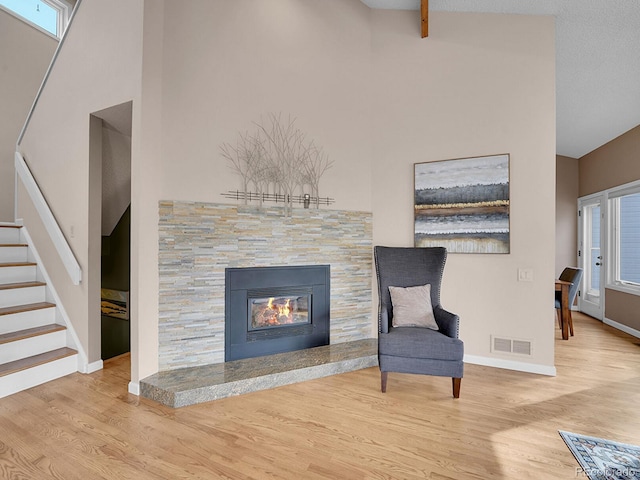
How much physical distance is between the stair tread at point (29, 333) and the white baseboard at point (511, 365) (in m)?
3.99

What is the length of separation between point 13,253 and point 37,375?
142cm

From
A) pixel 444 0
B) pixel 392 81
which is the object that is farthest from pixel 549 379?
pixel 444 0

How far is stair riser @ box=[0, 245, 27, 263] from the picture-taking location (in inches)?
131

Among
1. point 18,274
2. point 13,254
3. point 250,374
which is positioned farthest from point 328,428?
point 13,254

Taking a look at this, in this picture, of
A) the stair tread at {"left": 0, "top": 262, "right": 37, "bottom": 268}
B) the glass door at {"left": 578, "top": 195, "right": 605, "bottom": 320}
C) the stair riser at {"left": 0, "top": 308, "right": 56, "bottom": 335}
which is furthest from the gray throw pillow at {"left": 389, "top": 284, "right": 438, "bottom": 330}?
the glass door at {"left": 578, "top": 195, "right": 605, "bottom": 320}

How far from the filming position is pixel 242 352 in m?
3.06

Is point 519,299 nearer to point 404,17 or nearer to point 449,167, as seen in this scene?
point 449,167

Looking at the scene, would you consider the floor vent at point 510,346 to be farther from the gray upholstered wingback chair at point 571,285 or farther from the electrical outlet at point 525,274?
the gray upholstered wingback chair at point 571,285

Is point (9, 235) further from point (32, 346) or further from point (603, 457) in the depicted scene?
point (603, 457)

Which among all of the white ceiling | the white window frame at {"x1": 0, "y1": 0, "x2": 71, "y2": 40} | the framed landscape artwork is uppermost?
the white window frame at {"x1": 0, "y1": 0, "x2": 71, "y2": 40}

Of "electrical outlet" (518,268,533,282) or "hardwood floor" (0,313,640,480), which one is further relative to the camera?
"electrical outlet" (518,268,533,282)

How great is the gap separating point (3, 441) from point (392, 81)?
4.39 metres

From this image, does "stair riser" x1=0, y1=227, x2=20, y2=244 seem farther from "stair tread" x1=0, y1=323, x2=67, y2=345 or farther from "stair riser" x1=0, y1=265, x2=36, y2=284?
"stair tread" x1=0, y1=323, x2=67, y2=345

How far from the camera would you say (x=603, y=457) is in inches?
73.6
